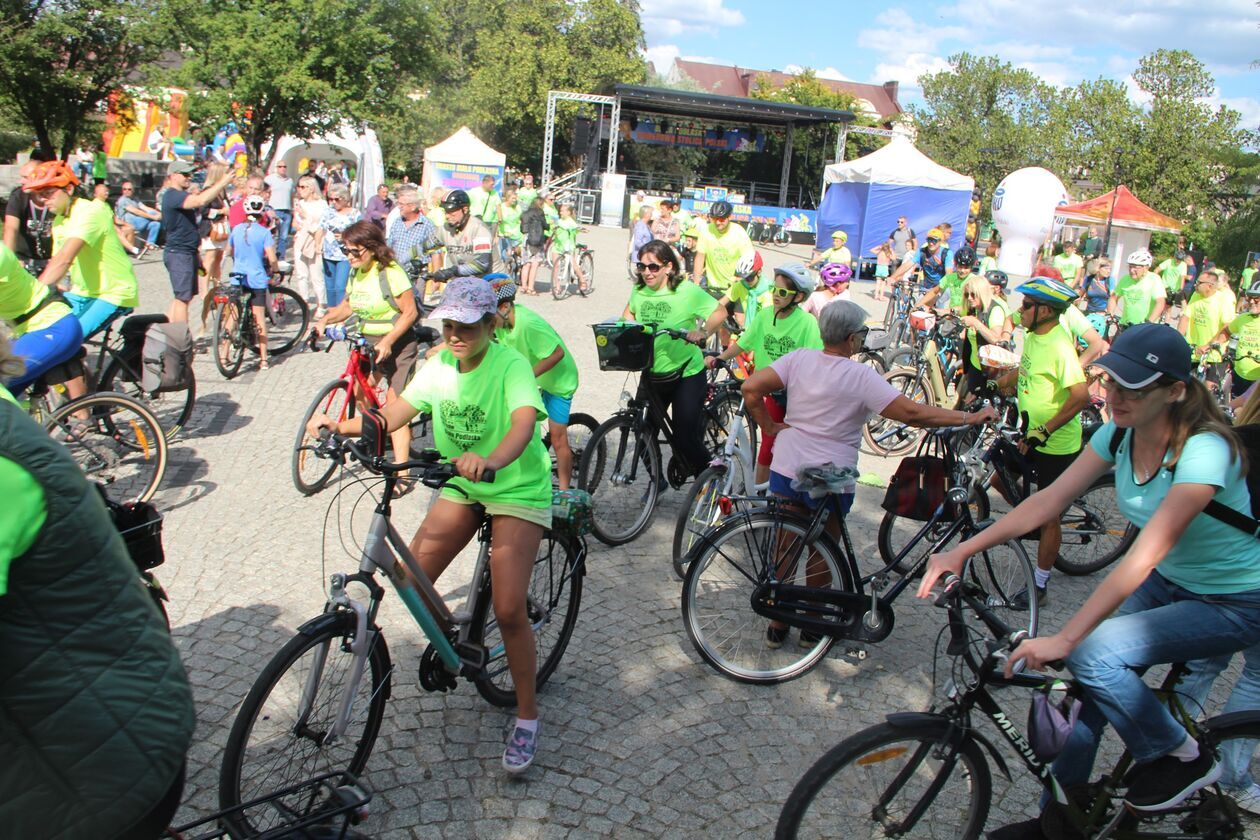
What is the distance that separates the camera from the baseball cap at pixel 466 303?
3.40 metres

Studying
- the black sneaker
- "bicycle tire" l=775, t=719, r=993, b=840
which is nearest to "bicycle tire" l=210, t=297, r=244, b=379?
"bicycle tire" l=775, t=719, r=993, b=840

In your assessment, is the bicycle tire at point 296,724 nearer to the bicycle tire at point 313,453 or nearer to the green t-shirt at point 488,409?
the green t-shirt at point 488,409

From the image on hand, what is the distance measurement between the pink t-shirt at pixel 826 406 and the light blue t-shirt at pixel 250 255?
23.0 ft

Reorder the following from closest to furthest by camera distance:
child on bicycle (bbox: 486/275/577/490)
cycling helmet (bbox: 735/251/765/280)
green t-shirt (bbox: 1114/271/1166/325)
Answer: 1. child on bicycle (bbox: 486/275/577/490)
2. cycling helmet (bbox: 735/251/765/280)
3. green t-shirt (bbox: 1114/271/1166/325)

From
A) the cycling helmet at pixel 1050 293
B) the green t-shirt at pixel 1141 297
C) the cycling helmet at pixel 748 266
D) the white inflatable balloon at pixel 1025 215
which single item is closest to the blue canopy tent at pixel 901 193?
the white inflatable balloon at pixel 1025 215

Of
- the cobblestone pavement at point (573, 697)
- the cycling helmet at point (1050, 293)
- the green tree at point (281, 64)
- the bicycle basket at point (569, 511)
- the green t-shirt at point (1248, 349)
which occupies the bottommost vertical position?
the cobblestone pavement at point (573, 697)

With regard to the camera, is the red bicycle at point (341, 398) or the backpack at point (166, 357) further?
the backpack at point (166, 357)

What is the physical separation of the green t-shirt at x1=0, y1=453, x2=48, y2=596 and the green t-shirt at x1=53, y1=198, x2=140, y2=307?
5.66 m

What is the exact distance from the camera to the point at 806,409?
459 cm

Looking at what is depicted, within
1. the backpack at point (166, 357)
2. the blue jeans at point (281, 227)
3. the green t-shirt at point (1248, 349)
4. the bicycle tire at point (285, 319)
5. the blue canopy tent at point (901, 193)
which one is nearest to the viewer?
the backpack at point (166, 357)

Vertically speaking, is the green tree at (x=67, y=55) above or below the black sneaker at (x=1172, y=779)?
above

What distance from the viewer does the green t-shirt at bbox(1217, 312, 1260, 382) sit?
30.9ft

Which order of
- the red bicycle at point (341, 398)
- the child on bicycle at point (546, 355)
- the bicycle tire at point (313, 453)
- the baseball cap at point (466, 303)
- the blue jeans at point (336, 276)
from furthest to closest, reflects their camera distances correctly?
the blue jeans at point (336, 276) < the red bicycle at point (341, 398) < the bicycle tire at point (313, 453) < the child on bicycle at point (546, 355) < the baseball cap at point (466, 303)

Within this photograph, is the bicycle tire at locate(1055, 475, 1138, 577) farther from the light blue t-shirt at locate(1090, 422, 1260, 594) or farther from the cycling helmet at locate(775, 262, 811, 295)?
the light blue t-shirt at locate(1090, 422, 1260, 594)
